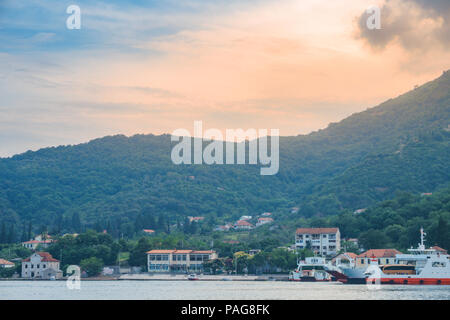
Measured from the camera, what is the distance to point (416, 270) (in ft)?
253

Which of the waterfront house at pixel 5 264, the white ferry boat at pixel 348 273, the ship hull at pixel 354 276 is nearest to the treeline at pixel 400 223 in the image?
the white ferry boat at pixel 348 273

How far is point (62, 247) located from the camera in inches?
4136

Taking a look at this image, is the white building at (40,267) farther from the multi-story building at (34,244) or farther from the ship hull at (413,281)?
the ship hull at (413,281)

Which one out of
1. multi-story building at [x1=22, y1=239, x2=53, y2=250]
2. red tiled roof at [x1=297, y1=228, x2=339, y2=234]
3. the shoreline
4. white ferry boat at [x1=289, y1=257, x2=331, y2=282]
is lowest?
the shoreline

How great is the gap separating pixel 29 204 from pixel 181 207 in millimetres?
39058

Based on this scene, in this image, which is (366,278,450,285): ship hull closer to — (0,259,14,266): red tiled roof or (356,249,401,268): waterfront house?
(356,249,401,268): waterfront house

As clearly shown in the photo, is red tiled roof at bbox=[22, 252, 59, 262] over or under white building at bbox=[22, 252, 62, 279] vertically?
over

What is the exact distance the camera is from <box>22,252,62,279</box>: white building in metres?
97.7

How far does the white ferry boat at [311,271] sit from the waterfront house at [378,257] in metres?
4.24

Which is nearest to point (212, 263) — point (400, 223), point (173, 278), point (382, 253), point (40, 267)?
point (173, 278)

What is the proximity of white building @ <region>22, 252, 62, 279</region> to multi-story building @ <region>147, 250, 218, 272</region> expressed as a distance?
41.8 feet

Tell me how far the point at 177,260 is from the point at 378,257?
3132cm

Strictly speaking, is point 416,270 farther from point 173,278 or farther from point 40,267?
point 40,267

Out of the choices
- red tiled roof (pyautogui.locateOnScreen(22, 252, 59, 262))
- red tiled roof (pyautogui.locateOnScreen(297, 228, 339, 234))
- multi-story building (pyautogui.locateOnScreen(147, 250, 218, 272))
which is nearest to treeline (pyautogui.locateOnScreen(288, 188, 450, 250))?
red tiled roof (pyautogui.locateOnScreen(297, 228, 339, 234))
